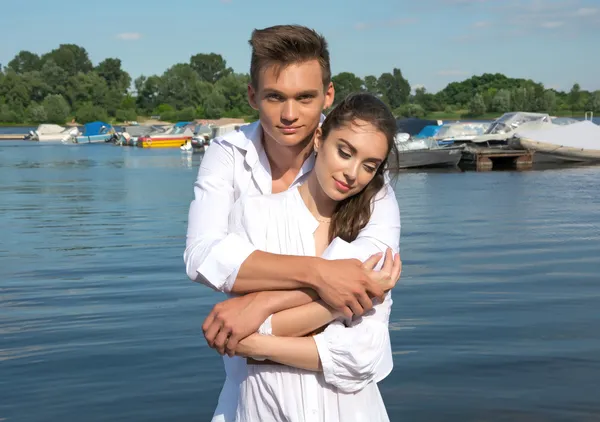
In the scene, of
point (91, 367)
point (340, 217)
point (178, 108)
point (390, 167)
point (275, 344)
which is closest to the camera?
point (275, 344)

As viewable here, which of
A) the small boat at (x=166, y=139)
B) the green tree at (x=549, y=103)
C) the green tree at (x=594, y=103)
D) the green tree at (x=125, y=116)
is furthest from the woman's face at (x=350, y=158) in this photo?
the green tree at (x=125, y=116)

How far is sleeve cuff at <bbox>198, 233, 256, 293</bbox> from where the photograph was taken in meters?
2.71

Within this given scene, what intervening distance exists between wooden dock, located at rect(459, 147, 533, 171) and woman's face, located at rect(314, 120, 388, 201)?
35.4m

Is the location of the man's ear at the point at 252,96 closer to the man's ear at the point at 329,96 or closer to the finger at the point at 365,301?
the man's ear at the point at 329,96

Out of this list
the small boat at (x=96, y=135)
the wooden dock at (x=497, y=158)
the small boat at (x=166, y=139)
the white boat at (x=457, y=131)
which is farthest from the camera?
the small boat at (x=96, y=135)

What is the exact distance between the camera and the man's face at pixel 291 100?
2943 millimetres

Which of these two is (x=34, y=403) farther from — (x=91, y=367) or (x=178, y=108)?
(x=178, y=108)

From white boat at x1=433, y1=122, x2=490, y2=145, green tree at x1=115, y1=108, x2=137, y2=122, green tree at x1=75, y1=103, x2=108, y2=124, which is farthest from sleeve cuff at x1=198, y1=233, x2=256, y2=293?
green tree at x1=115, y1=108, x2=137, y2=122

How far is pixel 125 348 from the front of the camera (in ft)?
24.2

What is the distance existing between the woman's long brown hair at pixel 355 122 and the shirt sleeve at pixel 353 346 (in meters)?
0.14

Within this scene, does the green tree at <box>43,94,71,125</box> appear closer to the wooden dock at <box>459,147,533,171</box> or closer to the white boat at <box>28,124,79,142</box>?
the white boat at <box>28,124,79,142</box>

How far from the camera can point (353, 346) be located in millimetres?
2664

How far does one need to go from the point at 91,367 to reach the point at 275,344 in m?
4.57

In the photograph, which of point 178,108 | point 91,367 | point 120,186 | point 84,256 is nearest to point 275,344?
point 91,367
